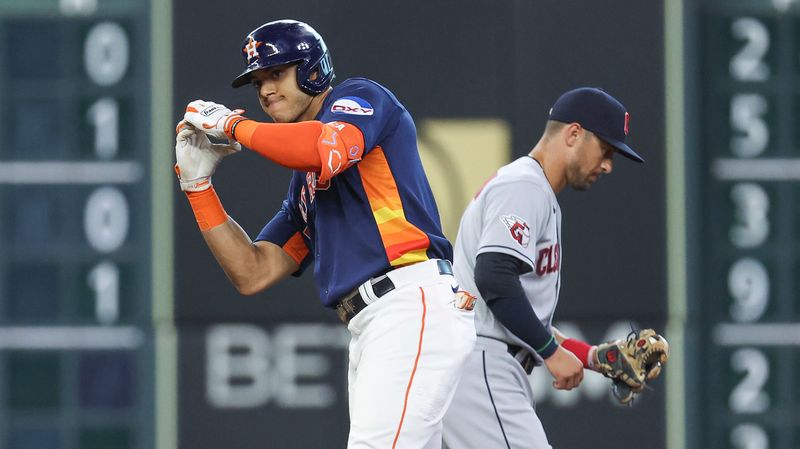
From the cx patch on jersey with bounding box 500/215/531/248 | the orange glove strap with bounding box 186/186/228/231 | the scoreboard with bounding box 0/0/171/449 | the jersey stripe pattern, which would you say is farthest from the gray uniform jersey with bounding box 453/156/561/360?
the scoreboard with bounding box 0/0/171/449

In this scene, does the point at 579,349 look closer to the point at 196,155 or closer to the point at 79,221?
the point at 196,155

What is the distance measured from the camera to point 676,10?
6199mm

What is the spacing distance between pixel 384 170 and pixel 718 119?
9.54 ft

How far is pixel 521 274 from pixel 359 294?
0.64 metres

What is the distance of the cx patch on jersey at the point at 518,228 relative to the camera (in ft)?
13.3

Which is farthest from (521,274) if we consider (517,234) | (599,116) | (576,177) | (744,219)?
(744,219)

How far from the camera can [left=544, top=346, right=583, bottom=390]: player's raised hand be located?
407 centimetres

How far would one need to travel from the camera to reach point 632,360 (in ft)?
14.0

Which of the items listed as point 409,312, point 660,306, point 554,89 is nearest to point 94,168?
point 554,89

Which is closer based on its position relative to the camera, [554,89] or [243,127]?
[243,127]

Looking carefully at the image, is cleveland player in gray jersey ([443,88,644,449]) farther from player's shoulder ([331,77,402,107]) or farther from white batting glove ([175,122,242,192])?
white batting glove ([175,122,242,192])

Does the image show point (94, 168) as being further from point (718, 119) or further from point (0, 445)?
point (718, 119)

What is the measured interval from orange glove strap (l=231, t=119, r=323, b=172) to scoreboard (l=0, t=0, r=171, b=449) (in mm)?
2679

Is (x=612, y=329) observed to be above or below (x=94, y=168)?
below
